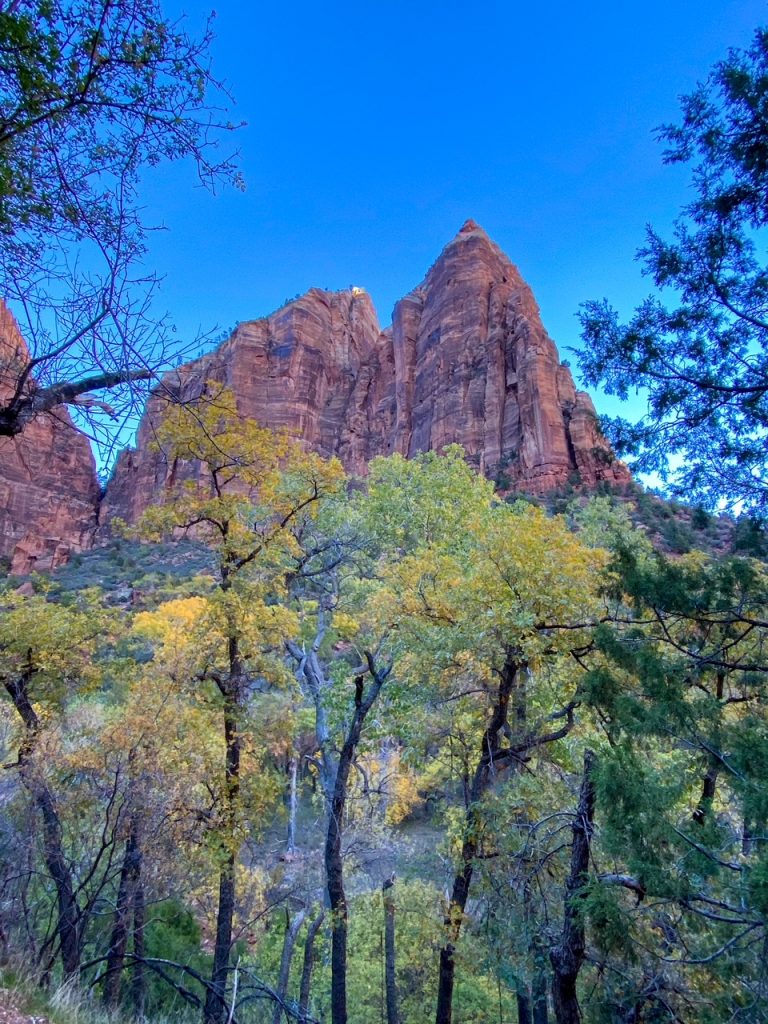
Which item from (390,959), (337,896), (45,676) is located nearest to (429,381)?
(390,959)

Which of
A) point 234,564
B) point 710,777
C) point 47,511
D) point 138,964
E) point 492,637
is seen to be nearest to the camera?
point 710,777

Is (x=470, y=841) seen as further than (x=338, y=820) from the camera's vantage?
No

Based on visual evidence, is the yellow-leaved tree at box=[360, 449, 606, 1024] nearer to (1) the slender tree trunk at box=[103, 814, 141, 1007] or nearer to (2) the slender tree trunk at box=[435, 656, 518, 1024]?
(2) the slender tree trunk at box=[435, 656, 518, 1024]

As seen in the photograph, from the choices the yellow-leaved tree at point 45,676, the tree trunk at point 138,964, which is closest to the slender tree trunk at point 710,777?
the yellow-leaved tree at point 45,676

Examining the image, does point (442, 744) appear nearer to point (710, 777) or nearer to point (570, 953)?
point (570, 953)

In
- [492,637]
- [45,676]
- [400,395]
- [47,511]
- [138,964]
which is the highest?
[400,395]

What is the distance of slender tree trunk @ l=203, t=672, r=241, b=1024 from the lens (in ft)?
24.1

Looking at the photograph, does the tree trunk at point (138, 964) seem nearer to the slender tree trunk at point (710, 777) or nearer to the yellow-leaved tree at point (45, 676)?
the yellow-leaved tree at point (45, 676)

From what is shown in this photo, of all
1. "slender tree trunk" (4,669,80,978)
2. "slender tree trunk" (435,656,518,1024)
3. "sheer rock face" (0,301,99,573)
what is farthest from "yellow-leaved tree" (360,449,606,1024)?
"sheer rock face" (0,301,99,573)

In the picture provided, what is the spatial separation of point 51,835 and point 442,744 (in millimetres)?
5818

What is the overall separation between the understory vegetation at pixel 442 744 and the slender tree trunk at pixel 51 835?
5cm

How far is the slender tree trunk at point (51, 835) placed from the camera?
21.8ft

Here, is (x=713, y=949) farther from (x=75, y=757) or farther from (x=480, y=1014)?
(x=480, y=1014)

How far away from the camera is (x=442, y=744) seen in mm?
9117
